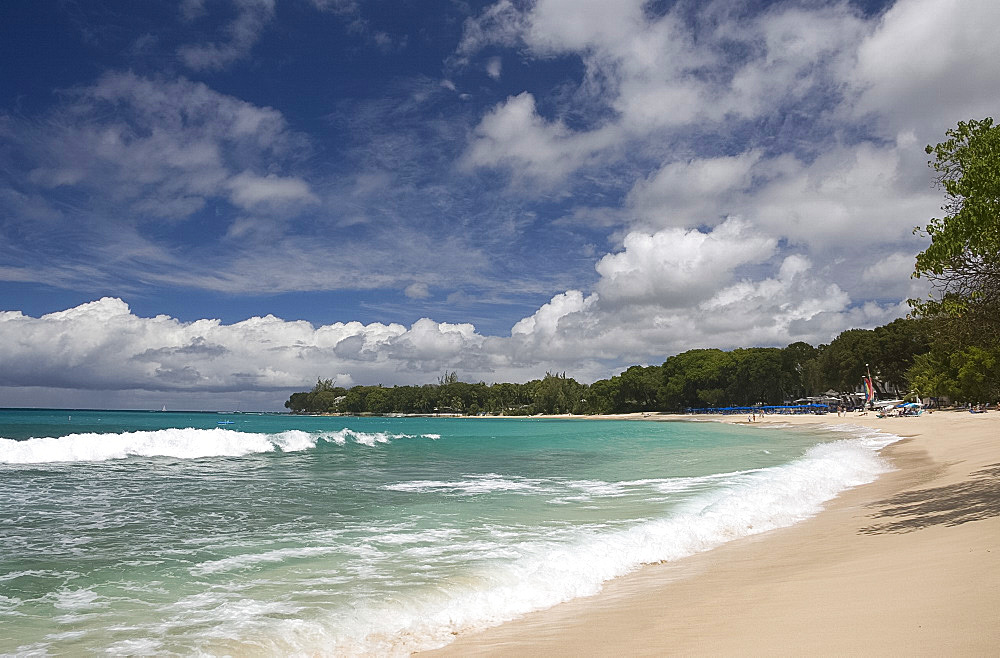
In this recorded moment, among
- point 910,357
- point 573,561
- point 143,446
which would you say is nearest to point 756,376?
point 910,357

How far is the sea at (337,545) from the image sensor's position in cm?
639

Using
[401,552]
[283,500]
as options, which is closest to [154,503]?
[283,500]

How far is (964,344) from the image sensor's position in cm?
1432

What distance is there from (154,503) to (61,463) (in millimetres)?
18236

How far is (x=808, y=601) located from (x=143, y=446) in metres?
40.2

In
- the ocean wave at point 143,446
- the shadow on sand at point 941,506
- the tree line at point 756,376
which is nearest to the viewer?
the shadow on sand at point 941,506

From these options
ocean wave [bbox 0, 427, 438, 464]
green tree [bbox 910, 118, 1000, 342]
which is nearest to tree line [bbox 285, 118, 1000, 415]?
green tree [bbox 910, 118, 1000, 342]

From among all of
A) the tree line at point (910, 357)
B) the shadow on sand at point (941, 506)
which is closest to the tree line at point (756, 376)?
the tree line at point (910, 357)

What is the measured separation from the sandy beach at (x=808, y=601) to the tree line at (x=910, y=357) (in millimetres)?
4511

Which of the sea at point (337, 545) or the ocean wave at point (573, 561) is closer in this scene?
the ocean wave at point (573, 561)

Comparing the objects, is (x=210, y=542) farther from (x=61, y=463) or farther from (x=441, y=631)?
(x=61, y=463)

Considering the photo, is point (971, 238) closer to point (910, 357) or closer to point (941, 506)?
point (941, 506)

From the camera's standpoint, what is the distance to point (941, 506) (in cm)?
1181

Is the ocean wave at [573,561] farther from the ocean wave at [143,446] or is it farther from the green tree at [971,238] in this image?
the ocean wave at [143,446]
